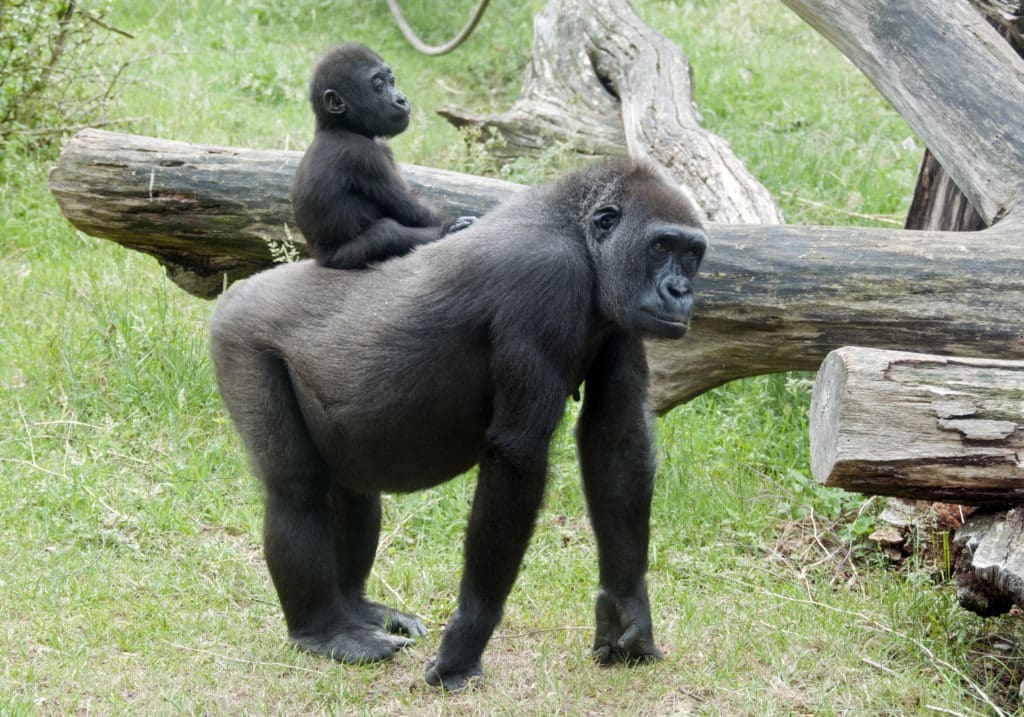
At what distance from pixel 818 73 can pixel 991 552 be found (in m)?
7.04

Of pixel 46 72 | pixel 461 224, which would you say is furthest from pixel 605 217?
pixel 46 72

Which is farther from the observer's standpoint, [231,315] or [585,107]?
[585,107]

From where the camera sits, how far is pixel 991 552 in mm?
3342

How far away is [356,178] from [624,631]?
5.77 ft

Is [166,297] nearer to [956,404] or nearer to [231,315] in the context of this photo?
[231,315]

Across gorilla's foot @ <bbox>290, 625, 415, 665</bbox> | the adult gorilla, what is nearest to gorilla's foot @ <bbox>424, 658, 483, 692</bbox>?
the adult gorilla

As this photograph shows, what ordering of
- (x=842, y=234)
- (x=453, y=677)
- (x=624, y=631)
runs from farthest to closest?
(x=842, y=234) → (x=624, y=631) → (x=453, y=677)

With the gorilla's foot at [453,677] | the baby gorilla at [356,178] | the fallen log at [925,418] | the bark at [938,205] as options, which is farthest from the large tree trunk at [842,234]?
the gorilla's foot at [453,677]

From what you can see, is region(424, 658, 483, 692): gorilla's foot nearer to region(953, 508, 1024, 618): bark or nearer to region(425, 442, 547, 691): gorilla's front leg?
region(425, 442, 547, 691): gorilla's front leg

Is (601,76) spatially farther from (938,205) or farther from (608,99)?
(938,205)

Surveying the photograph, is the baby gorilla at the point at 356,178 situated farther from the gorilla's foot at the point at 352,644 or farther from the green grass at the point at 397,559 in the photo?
the green grass at the point at 397,559

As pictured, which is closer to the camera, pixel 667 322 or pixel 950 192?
pixel 667 322

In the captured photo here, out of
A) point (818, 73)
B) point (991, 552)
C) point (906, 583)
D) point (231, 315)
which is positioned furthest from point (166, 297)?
point (818, 73)

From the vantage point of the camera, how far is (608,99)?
8062 millimetres
